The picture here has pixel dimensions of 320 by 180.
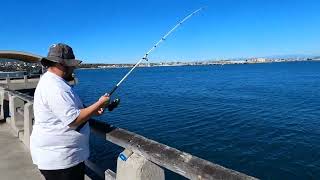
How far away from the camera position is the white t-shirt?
3.27m

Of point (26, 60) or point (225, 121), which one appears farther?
point (26, 60)

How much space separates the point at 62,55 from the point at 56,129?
69 centimetres

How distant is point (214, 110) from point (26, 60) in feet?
77.2

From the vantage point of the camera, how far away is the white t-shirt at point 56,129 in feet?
10.7

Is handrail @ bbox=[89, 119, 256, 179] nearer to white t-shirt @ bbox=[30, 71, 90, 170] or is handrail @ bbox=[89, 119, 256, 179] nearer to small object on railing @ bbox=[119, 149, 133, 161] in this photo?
small object on railing @ bbox=[119, 149, 133, 161]

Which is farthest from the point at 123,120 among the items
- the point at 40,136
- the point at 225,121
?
Answer: the point at 40,136

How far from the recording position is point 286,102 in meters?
38.7

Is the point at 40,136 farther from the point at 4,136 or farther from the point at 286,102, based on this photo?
the point at 286,102

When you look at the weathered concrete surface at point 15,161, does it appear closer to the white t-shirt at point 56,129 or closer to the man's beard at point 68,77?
the white t-shirt at point 56,129

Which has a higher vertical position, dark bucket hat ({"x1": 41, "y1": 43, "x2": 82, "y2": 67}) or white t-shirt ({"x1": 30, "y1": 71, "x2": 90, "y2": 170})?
dark bucket hat ({"x1": 41, "y1": 43, "x2": 82, "y2": 67})

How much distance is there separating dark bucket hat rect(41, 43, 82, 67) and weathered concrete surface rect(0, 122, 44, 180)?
273 centimetres

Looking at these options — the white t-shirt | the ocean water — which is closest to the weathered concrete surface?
the white t-shirt

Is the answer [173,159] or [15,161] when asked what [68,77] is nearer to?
[173,159]

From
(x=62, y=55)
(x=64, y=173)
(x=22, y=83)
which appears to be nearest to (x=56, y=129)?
(x=64, y=173)
